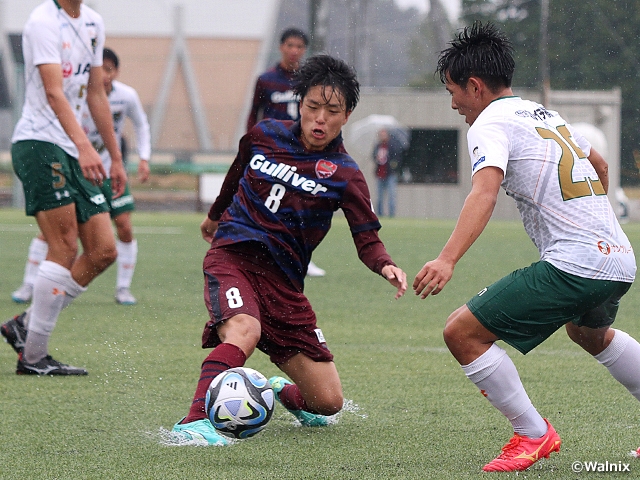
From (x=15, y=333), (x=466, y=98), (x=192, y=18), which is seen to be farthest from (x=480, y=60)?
(x=192, y=18)

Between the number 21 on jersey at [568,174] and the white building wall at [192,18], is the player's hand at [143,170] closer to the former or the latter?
the number 21 on jersey at [568,174]

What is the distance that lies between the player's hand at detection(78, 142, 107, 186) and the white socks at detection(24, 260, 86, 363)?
57 cm

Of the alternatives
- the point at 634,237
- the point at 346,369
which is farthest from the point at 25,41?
the point at 634,237

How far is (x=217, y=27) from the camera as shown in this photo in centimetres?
3200

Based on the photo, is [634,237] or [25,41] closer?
[25,41]

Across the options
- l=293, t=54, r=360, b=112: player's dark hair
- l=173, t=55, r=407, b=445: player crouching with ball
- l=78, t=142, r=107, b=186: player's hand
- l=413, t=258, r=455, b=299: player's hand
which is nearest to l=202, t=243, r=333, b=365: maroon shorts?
l=173, t=55, r=407, b=445: player crouching with ball

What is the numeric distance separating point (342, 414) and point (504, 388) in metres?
1.08

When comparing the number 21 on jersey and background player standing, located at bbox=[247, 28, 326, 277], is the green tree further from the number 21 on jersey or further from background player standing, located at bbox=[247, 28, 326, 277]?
the number 21 on jersey

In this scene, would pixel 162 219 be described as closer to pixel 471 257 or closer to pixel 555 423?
pixel 471 257

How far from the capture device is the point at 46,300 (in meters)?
4.73

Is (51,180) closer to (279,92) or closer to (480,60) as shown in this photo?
(480,60)

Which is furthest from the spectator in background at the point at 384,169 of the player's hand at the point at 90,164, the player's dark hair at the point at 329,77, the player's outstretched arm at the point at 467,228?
the player's outstretched arm at the point at 467,228

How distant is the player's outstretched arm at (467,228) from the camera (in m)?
2.94

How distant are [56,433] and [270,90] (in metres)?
5.04
